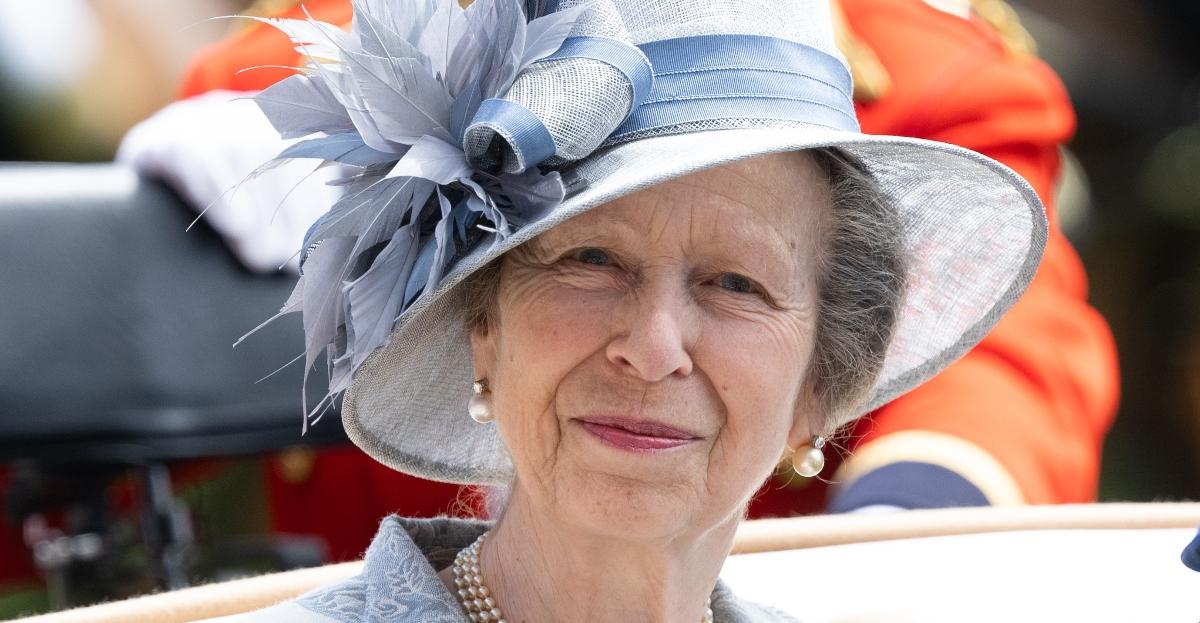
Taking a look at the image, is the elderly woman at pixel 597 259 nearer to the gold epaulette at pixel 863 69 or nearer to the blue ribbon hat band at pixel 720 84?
the blue ribbon hat band at pixel 720 84

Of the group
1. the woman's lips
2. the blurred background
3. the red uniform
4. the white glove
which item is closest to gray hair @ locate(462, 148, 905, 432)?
the woman's lips

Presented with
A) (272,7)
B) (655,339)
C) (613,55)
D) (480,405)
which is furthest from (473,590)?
(272,7)

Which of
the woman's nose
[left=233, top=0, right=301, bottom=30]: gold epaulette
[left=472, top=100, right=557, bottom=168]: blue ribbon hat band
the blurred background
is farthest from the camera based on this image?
the blurred background

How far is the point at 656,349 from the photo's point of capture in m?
1.82

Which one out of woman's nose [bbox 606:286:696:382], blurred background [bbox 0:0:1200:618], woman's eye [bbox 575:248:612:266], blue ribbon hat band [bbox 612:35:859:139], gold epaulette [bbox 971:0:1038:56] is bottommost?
blurred background [bbox 0:0:1200:618]

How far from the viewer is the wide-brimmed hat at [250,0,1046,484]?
1.74m

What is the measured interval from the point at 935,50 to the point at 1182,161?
225 cm

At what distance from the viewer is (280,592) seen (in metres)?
2.41

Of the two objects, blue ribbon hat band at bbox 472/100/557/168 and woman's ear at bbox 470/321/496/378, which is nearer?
blue ribbon hat band at bbox 472/100/557/168

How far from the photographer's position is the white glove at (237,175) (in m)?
3.07

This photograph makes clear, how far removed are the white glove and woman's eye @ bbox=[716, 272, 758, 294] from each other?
4.21 ft

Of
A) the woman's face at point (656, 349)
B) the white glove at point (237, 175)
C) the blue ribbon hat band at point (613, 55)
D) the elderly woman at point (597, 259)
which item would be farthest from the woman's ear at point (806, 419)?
the white glove at point (237, 175)

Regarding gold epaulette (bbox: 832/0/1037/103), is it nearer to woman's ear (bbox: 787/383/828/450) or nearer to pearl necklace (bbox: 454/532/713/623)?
woman's ear (bbox: 787/383/828/450)

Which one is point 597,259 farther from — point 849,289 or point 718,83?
point 849,289
